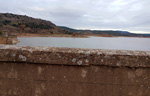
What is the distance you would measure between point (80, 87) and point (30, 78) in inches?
30.6

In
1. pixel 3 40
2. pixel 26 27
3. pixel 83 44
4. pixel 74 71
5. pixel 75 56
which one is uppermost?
pixel 26 27

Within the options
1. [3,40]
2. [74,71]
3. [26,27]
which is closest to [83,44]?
[3,40]

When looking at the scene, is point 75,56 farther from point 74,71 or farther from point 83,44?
point 83,44

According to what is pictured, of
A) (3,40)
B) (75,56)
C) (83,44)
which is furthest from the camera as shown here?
(83,44)

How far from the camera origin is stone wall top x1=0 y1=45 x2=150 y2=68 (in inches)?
78.9

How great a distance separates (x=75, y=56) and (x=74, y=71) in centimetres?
24

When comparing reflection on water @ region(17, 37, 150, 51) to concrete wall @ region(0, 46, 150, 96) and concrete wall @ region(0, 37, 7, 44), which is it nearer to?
concrete wall @ region(0, 37, 7, 44)

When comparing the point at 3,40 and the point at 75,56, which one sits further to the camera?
the point at 3,40

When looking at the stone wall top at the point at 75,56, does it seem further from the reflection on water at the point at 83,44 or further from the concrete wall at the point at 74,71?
the reflection on water at the point at 83,44

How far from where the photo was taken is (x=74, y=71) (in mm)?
2098

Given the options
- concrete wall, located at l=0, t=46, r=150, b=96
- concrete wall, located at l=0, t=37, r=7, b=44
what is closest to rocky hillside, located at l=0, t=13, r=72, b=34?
concrete wall, located at l=0, t=37, r=7, b=44

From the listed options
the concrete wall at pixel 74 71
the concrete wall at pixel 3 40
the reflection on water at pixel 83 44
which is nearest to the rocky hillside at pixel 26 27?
the reflection on water at pixel 83 44

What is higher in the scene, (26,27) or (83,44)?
(26,27)

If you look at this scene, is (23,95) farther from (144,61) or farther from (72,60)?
(144,61)
